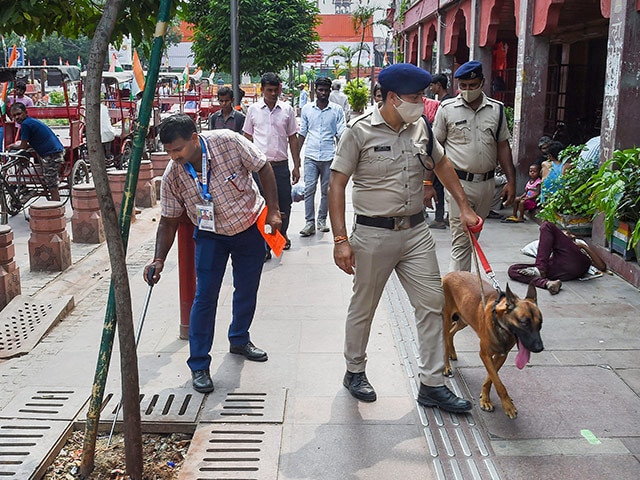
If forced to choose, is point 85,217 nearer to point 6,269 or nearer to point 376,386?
point 6,269

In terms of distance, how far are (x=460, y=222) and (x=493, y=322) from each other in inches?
67.4

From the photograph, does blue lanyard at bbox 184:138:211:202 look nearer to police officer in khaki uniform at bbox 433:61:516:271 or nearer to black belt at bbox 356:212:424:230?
black belt at bbox 356:212:424:230

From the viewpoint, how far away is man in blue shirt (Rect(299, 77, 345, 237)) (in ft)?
29.3

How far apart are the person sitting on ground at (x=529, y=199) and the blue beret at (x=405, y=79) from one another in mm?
6121

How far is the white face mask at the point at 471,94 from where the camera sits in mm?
5676

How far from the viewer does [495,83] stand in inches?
660

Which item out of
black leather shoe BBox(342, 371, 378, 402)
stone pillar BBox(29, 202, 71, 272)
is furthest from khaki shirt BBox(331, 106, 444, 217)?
stone pillar BBox(29, 202, 71, 272)

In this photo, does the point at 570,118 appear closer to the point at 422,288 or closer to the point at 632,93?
the point at 632,93

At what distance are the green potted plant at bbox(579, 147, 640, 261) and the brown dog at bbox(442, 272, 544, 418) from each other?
2515 millimetres

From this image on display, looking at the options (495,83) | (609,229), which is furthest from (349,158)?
(495,83)

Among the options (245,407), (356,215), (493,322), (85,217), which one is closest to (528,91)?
(85,217)

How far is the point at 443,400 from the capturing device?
421 centimetres

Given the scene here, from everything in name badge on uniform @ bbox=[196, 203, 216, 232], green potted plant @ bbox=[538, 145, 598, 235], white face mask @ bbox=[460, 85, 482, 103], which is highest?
white face mask @ bbox=[460, 85, 482, 103]

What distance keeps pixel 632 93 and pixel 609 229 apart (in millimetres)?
1450
